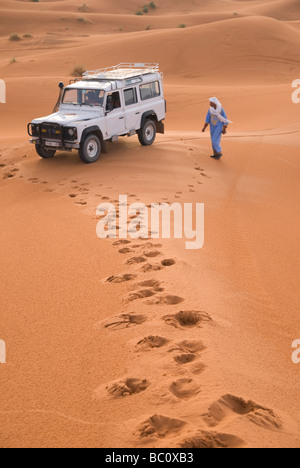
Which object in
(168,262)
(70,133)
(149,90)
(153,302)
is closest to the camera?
(153,302)

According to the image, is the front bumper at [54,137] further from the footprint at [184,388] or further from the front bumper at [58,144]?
the footprint at [184,388]

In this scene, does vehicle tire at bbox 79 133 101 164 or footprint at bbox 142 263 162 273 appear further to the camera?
vehicle tire at bbox 79 133 101 164

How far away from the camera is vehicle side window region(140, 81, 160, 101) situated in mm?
13367

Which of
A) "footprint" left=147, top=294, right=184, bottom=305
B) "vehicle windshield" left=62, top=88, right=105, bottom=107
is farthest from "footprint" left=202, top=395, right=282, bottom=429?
"vehicle windshield" left=62, top=88, right=105, bottom=107

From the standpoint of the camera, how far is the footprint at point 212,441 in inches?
130

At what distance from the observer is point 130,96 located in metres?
13.0

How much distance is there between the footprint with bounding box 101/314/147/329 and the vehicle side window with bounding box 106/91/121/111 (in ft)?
25.8

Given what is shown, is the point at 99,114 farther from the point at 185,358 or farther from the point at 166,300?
the point at 185,358

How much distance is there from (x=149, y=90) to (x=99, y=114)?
2.04 m

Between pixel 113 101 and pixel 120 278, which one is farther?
pixel 113 101

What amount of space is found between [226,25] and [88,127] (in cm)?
2368

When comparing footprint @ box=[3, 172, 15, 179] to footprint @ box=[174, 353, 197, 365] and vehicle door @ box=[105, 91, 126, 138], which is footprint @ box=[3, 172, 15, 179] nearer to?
vehicle door @ box=[105, 91, 126, 138]

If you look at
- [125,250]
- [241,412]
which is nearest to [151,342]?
[241,412]
